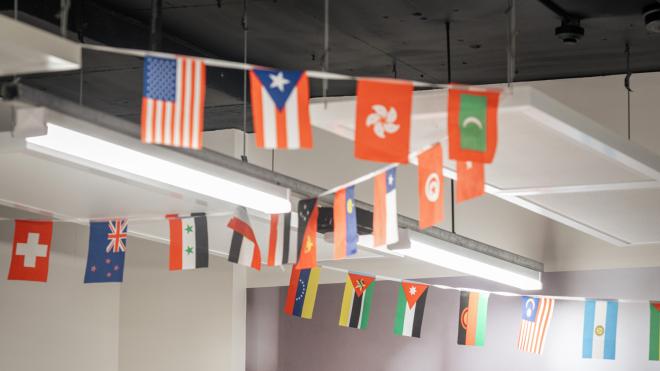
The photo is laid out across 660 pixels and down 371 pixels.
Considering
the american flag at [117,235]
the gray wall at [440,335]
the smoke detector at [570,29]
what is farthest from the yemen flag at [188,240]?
the gray wall at [440,335]

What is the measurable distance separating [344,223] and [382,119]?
70.4 inches

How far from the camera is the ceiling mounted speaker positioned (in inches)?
282

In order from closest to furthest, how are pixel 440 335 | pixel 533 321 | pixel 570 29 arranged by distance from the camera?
pixel 570 29 → pixel 533 321 → pixel 440 335

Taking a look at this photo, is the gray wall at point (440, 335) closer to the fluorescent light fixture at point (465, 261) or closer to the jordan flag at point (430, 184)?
the fluorescent light fixture at point (465, 261)

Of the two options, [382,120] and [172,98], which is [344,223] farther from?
[172,98]

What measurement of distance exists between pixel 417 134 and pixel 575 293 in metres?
4.67

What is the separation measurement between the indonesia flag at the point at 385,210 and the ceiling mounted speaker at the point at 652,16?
8.47ft

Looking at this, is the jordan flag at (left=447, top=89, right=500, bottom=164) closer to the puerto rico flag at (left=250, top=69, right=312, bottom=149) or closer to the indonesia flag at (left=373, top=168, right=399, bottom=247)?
the puerto rico flag at (left=250, top=69, right=312, bottom=149)

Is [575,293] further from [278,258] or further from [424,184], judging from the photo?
[424,184]

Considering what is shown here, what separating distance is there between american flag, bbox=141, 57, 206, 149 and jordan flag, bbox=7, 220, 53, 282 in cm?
302

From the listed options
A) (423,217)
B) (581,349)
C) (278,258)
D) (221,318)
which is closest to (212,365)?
(221,318)

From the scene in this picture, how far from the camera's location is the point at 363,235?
7.17 metres

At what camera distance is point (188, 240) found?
6691 mm

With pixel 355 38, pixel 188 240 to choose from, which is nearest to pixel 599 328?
pixel 355 38
